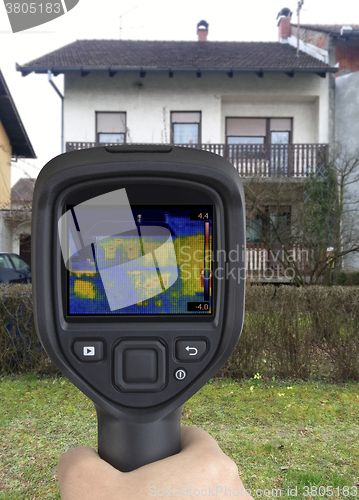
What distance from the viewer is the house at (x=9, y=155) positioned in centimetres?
1361

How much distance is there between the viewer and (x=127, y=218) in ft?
3.34

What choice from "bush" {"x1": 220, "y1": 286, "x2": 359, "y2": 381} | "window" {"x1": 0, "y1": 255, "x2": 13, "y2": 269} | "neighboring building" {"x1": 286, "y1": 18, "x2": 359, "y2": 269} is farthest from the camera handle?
"neighboring building" {"x1": 286, "y1": 18, "x2": 359, "y2": 269}

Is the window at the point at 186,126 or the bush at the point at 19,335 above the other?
the window at the point at 186,126

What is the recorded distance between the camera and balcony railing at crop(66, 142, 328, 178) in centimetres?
1220

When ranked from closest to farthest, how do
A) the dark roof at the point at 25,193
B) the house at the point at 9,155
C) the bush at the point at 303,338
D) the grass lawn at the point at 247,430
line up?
the grass lawn at the point at 247,430 < the bush at the point at 303,338 < the dark roof at the point at 25,193 < the house at the point at 9,155

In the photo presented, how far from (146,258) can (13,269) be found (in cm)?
998

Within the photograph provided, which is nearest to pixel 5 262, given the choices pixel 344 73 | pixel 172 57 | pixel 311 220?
pixel 311 220

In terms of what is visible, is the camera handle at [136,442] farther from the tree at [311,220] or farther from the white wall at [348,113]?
the white wall at [348,113]

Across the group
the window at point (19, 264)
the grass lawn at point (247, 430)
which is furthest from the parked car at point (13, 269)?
the grass lawn at point (247, 430)

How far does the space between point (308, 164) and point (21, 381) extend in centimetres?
1006

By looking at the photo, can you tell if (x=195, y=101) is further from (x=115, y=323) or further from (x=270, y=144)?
(x=115, y=323)

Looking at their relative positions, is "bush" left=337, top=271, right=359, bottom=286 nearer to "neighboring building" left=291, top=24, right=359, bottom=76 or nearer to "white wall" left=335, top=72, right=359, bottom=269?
"white wall" left=335, top=72, right=359, bottom=269

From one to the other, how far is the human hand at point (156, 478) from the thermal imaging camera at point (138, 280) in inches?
2.8

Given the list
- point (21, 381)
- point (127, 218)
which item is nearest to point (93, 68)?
point (21, 381)
